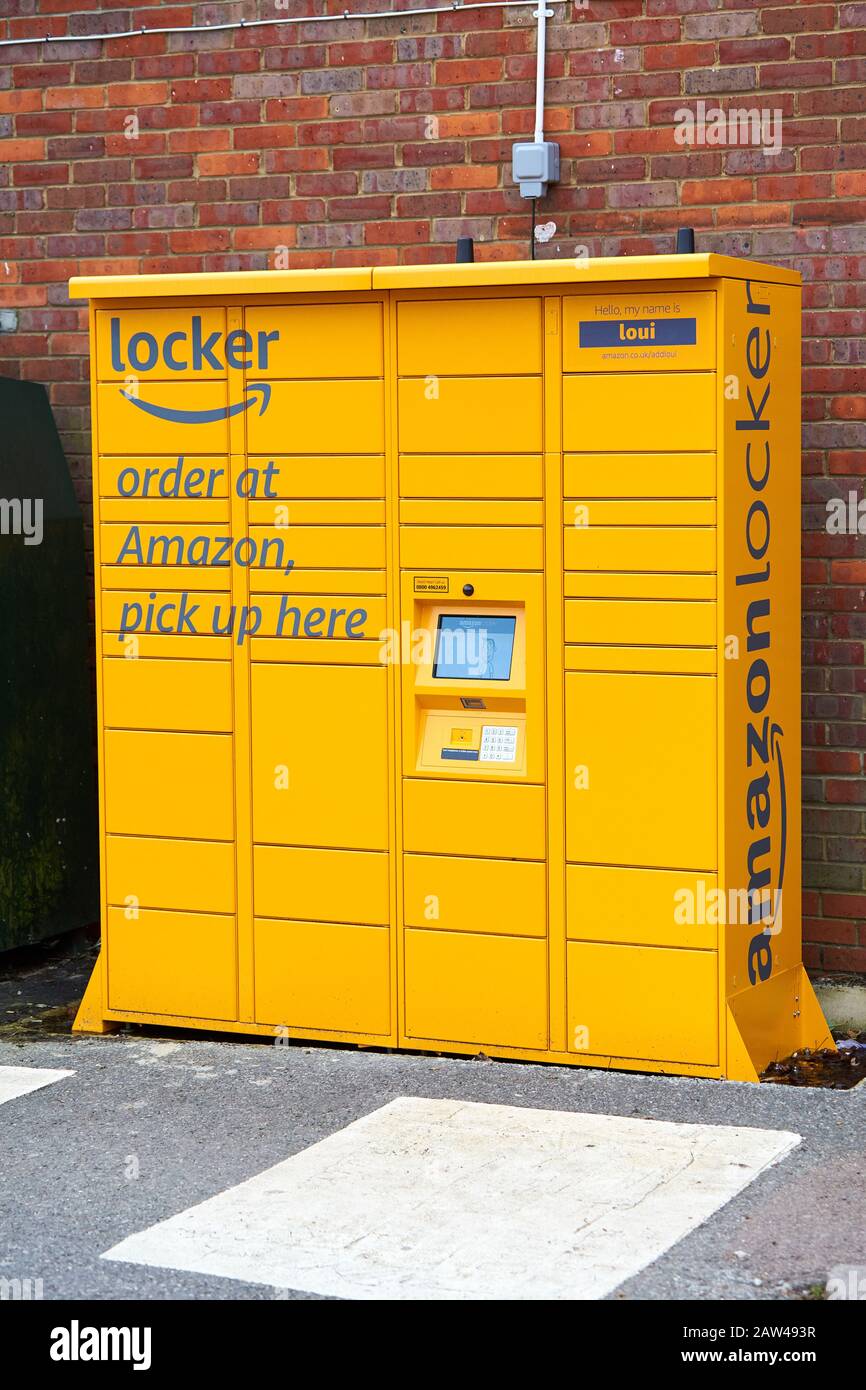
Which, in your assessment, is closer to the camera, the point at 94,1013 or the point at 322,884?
the point at 322,884

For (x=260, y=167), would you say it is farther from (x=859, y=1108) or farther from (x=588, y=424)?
(x=859, y=1108)

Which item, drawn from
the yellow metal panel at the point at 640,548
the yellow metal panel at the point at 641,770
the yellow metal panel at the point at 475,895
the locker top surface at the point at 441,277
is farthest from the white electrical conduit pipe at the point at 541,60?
the yellow metal panel at the point at 475,895

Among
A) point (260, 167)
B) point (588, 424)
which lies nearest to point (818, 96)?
point (588, 424)

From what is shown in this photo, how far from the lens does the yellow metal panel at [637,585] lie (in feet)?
18.5

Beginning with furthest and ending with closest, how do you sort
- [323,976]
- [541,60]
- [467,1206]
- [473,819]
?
[541,60]
[323,976]
[473,819]
[467,1206]

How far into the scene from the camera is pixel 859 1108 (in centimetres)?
553

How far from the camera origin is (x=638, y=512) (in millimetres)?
5684

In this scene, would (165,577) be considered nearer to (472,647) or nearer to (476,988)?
(472,647)

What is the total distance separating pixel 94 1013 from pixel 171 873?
60 cm

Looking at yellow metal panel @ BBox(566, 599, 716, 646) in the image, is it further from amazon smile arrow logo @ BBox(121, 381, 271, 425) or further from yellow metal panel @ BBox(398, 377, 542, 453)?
amazon smile arrow logo @ BBox(121, 381, 271, 425)

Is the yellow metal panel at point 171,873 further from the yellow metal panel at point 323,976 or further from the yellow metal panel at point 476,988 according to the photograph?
the yellow metal panel at point 476,988

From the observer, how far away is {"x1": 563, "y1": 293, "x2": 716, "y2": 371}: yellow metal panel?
5.55 metres

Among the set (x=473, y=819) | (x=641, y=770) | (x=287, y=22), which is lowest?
(x=473, y=819)

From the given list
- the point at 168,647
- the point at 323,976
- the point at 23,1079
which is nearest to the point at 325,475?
the point at 168,647
